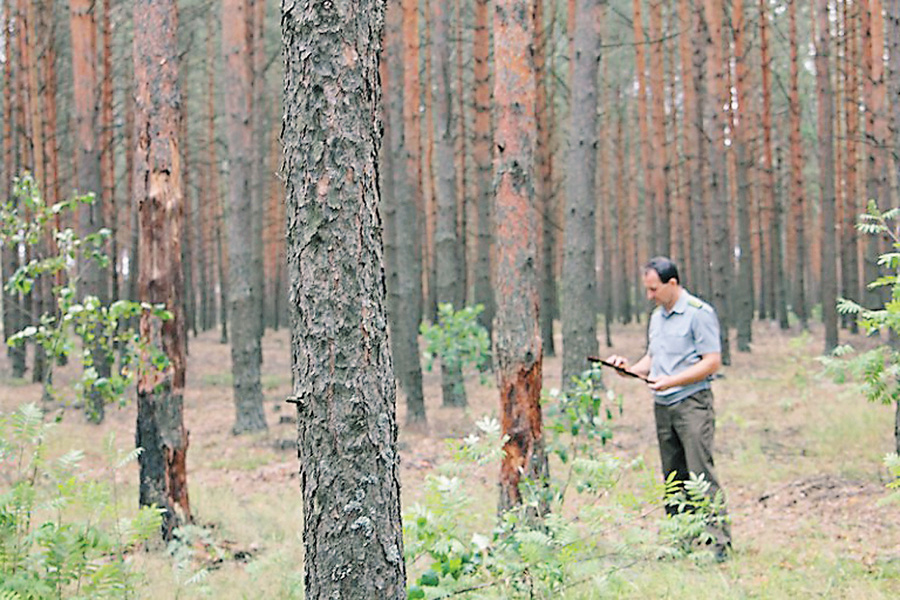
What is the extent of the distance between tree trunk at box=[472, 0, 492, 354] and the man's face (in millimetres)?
7071

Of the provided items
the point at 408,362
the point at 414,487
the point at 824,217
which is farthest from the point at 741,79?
the point at 414,487

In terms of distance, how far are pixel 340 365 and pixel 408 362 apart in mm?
7998

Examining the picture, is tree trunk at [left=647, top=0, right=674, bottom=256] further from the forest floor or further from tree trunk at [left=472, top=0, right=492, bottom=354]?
the forest floor

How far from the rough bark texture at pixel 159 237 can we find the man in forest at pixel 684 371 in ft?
10.5

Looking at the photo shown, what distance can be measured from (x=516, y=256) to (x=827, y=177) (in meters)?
11.6

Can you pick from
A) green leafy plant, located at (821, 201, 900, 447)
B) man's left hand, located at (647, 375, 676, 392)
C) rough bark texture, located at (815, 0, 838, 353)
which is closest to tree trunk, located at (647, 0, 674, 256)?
rough bark texture, located at (815, 0, 838, 353)

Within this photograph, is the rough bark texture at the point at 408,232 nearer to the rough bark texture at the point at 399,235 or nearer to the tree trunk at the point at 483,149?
the rough bark texture at the point at 399,235

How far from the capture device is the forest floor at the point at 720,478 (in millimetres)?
4570

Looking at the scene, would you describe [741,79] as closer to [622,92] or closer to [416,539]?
[622,92]

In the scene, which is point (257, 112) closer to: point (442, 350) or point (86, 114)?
point (86, 114)

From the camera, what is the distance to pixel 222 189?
26.5m

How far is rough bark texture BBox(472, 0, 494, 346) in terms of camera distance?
43.2ft

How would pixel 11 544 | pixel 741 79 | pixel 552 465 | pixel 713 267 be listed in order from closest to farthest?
pixel 11 544 < pixel 552 465 < pixel 713 267 < pixel 741 79

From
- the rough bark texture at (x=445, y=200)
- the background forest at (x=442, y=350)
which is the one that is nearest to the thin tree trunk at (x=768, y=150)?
the background forest at (x=442, y=350)
